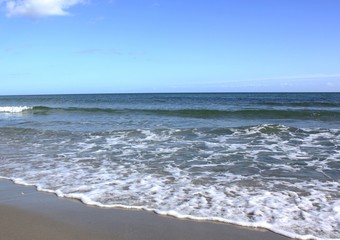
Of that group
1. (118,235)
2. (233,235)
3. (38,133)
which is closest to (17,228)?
(118,235)

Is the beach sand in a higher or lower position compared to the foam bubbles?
lower

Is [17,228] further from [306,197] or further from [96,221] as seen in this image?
[306,197]

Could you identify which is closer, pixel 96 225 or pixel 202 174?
pixel 96 225

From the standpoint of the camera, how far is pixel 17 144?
11.0 meters

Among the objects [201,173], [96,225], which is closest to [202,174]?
[201,173]

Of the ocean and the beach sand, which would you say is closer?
the beach sand

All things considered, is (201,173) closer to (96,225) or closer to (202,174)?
(202,174)

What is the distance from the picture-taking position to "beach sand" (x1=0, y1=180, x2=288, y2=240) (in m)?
3.93

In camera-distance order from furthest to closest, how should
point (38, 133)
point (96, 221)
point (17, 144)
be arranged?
point (38, 133) → point (17, 144) → point (96, 221)

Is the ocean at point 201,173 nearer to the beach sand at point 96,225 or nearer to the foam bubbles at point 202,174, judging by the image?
the foam bubbles at point 202,174

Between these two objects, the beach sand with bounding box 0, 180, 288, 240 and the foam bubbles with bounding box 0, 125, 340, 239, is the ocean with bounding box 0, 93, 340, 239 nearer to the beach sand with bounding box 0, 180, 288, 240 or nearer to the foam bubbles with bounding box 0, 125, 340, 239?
the foam bubbles with bounding box 0, 125, 340, 239

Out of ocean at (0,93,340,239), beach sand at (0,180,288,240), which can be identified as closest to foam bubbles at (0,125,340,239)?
ocean at (0,93,340,239)

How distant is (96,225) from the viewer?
4250mm

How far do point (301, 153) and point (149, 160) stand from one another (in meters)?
3.87
